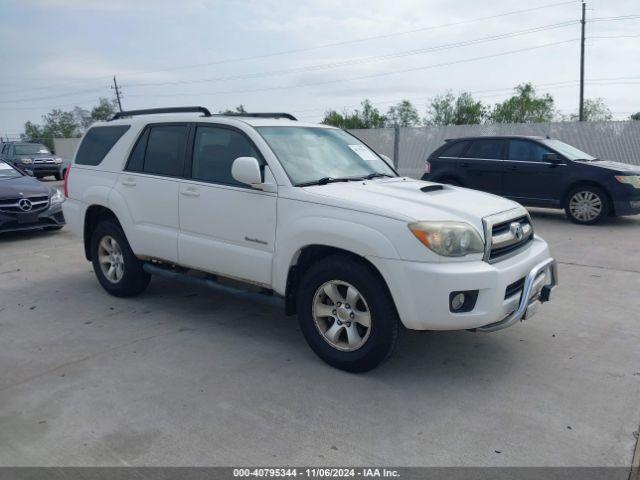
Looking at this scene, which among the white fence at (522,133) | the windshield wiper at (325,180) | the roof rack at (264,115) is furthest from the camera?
the white fence at (522,133)

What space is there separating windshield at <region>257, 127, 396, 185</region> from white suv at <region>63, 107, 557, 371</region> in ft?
0.05

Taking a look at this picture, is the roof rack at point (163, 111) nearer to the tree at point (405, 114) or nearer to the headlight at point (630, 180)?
the headlight at point (630, 180)

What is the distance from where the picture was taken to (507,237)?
3871mm

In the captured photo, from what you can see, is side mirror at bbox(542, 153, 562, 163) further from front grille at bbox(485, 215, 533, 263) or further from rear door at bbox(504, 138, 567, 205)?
front grille at bbox(485, 215, 533, 263)

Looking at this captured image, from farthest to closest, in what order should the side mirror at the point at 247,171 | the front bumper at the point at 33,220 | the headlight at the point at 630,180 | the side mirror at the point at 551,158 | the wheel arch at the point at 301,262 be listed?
the side mirror at the point at 551,158
the headlight at the point at 630,180
the front bumper at the point at 33,220
the side mirror at the point at 247,171
the wheel arch at the point at 301,262

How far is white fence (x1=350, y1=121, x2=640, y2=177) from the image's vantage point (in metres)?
16.3

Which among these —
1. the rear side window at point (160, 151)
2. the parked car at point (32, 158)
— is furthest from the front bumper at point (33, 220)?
the parked car at point (32, 158)

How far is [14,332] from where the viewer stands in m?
4.74

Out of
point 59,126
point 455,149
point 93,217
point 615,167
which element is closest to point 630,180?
point 615,167

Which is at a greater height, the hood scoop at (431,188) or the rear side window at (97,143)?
the rear side window at (97,143)

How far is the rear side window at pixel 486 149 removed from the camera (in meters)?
10.8

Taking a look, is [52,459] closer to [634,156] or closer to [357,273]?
[357,273]

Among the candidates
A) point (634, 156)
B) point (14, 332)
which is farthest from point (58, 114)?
point (14, 332)

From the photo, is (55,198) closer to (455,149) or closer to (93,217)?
(93,217)
